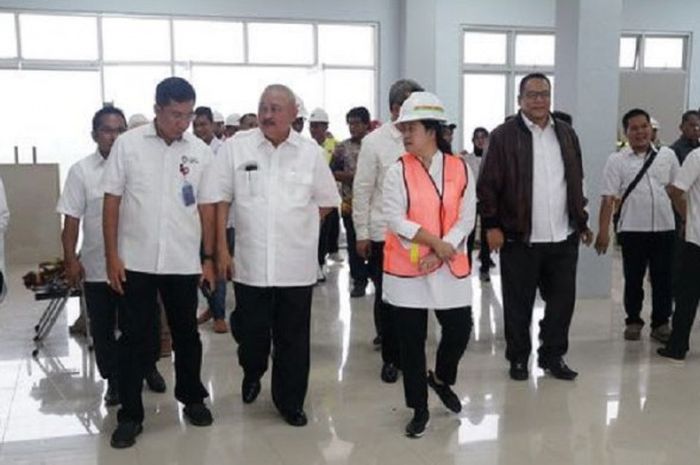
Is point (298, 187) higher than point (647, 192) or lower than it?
higher

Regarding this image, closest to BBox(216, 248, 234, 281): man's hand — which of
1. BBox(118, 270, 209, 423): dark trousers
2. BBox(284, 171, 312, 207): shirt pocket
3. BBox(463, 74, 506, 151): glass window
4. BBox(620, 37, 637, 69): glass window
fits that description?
BBox(118, 270, 209, 423): dark trousers

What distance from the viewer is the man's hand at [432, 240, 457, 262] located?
3.27 meters

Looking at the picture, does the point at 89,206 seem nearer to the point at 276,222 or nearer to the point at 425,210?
the point at 276,222

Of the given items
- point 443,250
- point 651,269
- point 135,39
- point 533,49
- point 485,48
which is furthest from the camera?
point 533,49

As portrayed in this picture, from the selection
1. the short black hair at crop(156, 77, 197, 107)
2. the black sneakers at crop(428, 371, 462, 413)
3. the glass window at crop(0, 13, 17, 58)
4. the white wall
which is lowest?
the black sneakers at crop(428, 371, 462, 413)

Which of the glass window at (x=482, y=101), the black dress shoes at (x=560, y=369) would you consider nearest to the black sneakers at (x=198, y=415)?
the black dress shoes at (x=560, y=369)

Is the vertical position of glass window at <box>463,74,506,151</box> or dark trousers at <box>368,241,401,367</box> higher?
glass window at <box>463,74,506,151</box>

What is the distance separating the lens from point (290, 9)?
35.8 feet

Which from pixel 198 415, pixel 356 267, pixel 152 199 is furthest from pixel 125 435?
pixel 356 267

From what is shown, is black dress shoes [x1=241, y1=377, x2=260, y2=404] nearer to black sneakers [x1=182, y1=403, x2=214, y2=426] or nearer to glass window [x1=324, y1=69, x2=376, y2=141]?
black sneakers [x1=182, y1=403, x2=214, y2=426]

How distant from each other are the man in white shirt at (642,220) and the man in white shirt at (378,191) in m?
1.59

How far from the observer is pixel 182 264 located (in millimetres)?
3381

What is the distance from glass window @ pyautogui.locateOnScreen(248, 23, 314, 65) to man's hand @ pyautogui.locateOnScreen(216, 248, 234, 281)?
7.92m

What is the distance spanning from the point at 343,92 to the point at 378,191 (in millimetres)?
7509
